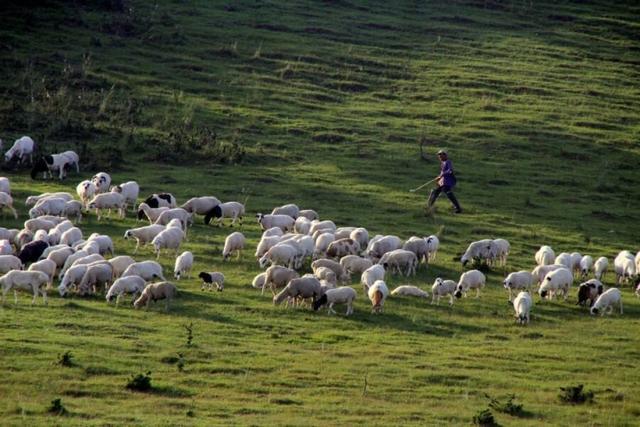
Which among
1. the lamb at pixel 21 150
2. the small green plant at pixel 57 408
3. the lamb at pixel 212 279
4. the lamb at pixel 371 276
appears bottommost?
the small green plant at pixel 57 408

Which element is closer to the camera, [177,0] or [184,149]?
[184,149]

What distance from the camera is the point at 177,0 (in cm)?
6078

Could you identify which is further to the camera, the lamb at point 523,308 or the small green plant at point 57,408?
the lamb at point 523,308

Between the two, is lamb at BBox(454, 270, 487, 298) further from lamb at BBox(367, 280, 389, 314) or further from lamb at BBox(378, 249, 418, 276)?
lamb at BBox(367, 280, 389, 314)

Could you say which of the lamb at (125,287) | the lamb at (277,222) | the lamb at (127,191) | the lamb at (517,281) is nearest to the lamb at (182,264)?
the lamb at (125,287)

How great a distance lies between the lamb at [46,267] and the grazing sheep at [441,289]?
824 cm

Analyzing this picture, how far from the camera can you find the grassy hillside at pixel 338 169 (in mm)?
19312

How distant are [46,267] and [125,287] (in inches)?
82.7

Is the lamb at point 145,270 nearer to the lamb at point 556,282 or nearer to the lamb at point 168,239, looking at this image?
the lamb at point 168,239

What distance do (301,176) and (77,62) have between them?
14796mm

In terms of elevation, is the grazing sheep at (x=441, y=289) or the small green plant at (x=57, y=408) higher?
the grazing sheep at (x=441, y=289)

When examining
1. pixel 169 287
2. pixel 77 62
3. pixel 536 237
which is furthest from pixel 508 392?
pixel 77 62

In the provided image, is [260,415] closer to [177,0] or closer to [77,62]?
[77,62]

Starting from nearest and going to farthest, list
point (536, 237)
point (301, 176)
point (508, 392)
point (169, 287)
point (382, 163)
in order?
point (508, 392) → point (169, 287) → point (536, 237) → point (301, 176) → point (382, 163)
